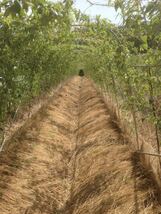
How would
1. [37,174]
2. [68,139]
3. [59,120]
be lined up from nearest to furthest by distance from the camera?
[37,174]
[68,139]
[59,120]

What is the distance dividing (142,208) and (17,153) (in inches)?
106

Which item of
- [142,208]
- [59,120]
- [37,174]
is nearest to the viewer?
[142,208]

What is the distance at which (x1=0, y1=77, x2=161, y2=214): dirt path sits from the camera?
4.68m

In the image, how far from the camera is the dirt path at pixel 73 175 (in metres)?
4.68

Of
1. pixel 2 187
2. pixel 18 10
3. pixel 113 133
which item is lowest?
pixel 2 187

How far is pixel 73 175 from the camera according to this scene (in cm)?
604

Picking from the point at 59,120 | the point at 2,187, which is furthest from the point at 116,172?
the point at 59,120

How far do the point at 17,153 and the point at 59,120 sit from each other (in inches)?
138

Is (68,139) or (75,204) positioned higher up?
(68,139)

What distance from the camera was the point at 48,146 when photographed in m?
7.31

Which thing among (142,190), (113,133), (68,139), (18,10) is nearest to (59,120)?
(68,139)

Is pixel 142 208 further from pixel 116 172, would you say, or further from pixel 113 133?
pixel 113 133

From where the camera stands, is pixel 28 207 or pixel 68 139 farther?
pixel 68 139

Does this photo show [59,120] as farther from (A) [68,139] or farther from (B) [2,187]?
(B) [2,187]
